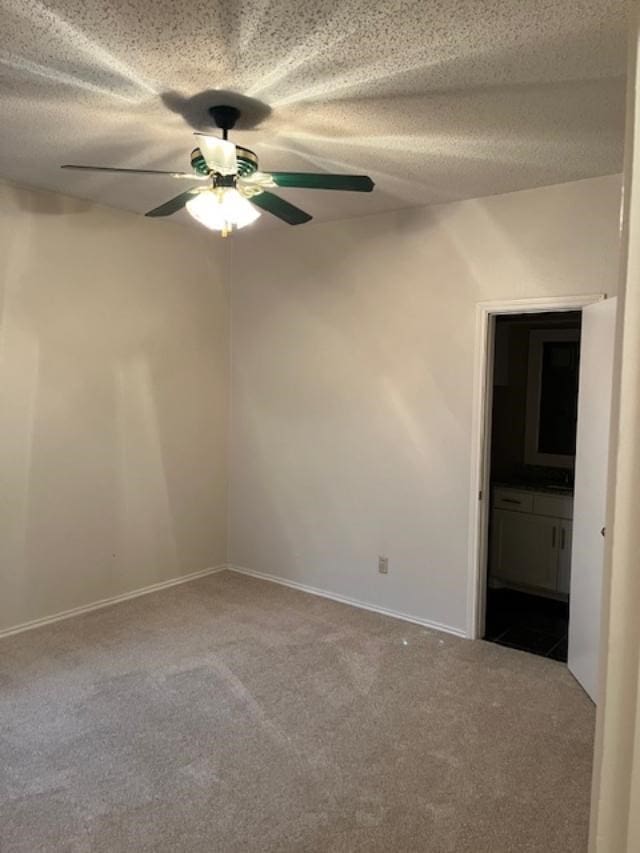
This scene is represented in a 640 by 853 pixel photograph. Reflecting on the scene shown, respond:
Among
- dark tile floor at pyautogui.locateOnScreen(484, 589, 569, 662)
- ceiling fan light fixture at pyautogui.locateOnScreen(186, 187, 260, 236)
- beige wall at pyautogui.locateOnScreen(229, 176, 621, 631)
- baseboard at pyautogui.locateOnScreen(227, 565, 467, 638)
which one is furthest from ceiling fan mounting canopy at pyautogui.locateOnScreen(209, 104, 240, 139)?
dark tile floor at pyautogui.locateOnScreen(484, 589, 569, 662)

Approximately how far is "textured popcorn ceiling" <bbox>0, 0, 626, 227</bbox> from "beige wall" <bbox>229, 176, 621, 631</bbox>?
40 centimetres

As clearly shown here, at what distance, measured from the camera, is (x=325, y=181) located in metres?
2.32

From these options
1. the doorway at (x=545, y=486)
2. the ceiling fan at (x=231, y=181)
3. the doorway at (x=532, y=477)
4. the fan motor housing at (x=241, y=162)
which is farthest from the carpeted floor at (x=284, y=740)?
the fan motor housing at (x=241, y=162)

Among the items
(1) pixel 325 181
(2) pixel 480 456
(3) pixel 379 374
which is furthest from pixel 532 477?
(1) pixel 325 181

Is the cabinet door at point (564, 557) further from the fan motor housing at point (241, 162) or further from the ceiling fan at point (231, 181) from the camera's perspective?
the fan motor housing at point (241, 162)

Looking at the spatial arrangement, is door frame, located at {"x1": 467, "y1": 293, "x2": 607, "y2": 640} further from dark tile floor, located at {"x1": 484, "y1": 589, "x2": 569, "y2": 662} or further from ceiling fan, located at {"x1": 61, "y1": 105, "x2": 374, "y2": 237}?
ceiling fan, located at {"x1": 61, "y1": 105, "x2": 374, "y2": 237}

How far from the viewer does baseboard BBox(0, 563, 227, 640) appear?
375 cm

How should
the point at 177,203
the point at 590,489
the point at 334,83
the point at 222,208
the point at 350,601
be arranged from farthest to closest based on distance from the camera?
the point at 350,601 → the point at 590,489 → the point at 177,203 → the point at 222,208 → the point at 334,83

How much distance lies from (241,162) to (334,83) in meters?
0.46

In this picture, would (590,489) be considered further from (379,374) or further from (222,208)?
(222,208)

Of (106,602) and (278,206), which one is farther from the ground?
(278,206)

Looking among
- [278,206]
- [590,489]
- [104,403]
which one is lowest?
[590,489]

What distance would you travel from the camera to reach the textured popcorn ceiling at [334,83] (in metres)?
1.87

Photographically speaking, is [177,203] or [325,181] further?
[177,203]
